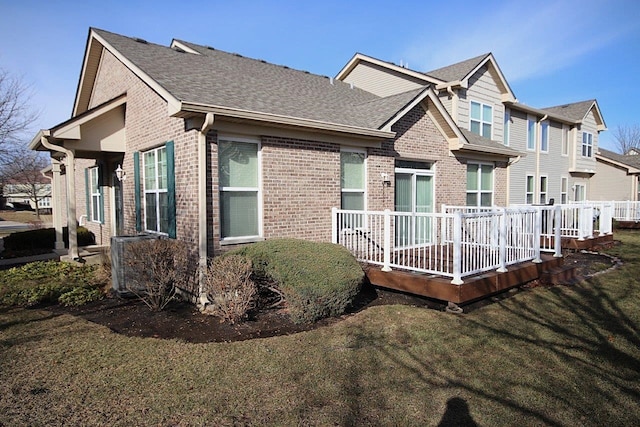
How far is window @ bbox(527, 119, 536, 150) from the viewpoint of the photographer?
61.0 ft

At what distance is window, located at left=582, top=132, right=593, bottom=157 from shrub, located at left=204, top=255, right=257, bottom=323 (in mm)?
23421

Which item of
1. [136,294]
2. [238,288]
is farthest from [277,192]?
[136,294]

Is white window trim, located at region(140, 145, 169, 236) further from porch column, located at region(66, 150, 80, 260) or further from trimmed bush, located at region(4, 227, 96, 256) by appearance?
trimmed bush, located at region(4, 227, 96, 256)

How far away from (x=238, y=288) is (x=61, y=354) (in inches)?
89.6

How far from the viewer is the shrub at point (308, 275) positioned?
5.83m

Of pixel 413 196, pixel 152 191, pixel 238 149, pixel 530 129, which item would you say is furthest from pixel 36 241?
pixel 530 129

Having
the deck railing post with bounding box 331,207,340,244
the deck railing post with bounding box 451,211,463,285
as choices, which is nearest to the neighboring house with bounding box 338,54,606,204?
the deck railing post with bounding box 331,207,340,244

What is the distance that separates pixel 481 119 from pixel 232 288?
1289cm

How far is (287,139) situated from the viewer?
7.79 metres

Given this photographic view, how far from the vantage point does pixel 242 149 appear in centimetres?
734

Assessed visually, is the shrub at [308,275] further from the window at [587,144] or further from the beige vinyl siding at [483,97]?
the window at [587,144]

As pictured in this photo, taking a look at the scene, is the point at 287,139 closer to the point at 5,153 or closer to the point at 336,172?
the point at 336,172

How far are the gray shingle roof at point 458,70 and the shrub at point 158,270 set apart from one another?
11.6 m

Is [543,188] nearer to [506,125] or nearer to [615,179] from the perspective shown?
[506,125]
